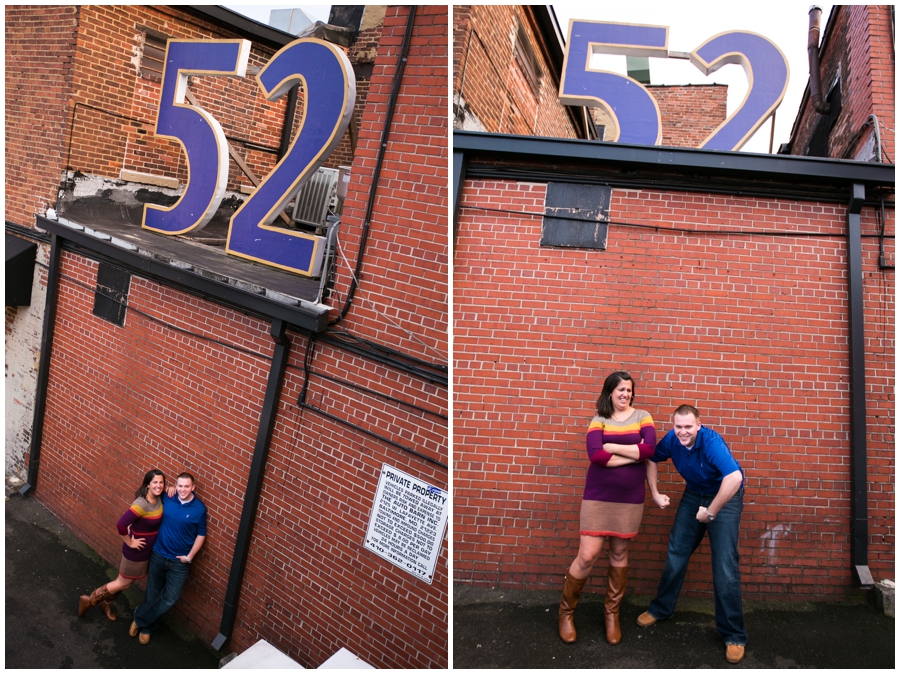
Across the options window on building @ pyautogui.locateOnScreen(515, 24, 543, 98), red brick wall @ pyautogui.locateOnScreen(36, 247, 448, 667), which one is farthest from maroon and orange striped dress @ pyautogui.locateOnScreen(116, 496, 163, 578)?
window on building @ pyautogui.locateOnScreen(515, 24, 543, 98)

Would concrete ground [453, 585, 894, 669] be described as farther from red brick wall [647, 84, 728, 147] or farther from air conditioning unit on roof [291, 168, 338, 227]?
red brick wall [647, 84, 728, 147]

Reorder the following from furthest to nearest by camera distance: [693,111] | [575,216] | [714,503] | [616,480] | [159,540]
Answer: [693,111] < [159,540] < [575,216] < [616,480] < [714,503]

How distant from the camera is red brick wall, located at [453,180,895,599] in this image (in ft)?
16.5

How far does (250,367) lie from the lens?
5688mm

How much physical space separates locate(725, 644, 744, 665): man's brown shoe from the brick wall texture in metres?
4.48

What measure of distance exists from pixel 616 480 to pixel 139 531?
467 centimetres

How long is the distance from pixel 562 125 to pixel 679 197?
27.9 feet

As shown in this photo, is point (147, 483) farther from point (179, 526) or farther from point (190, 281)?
point (190, 281)

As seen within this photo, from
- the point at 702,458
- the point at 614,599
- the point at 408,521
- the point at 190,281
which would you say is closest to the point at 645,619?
the point at 614,599

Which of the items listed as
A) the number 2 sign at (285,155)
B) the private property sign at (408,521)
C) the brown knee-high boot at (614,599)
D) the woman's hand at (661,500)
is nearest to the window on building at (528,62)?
the number 2 sign at (285,155)

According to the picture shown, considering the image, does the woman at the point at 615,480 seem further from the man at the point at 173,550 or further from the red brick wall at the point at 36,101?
the red brick wall at the point at 36,101

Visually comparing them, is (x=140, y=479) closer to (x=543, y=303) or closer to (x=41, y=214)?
(x=41, y=214)

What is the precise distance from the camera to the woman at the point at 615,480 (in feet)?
13.9

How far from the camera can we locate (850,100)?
6.62 m
